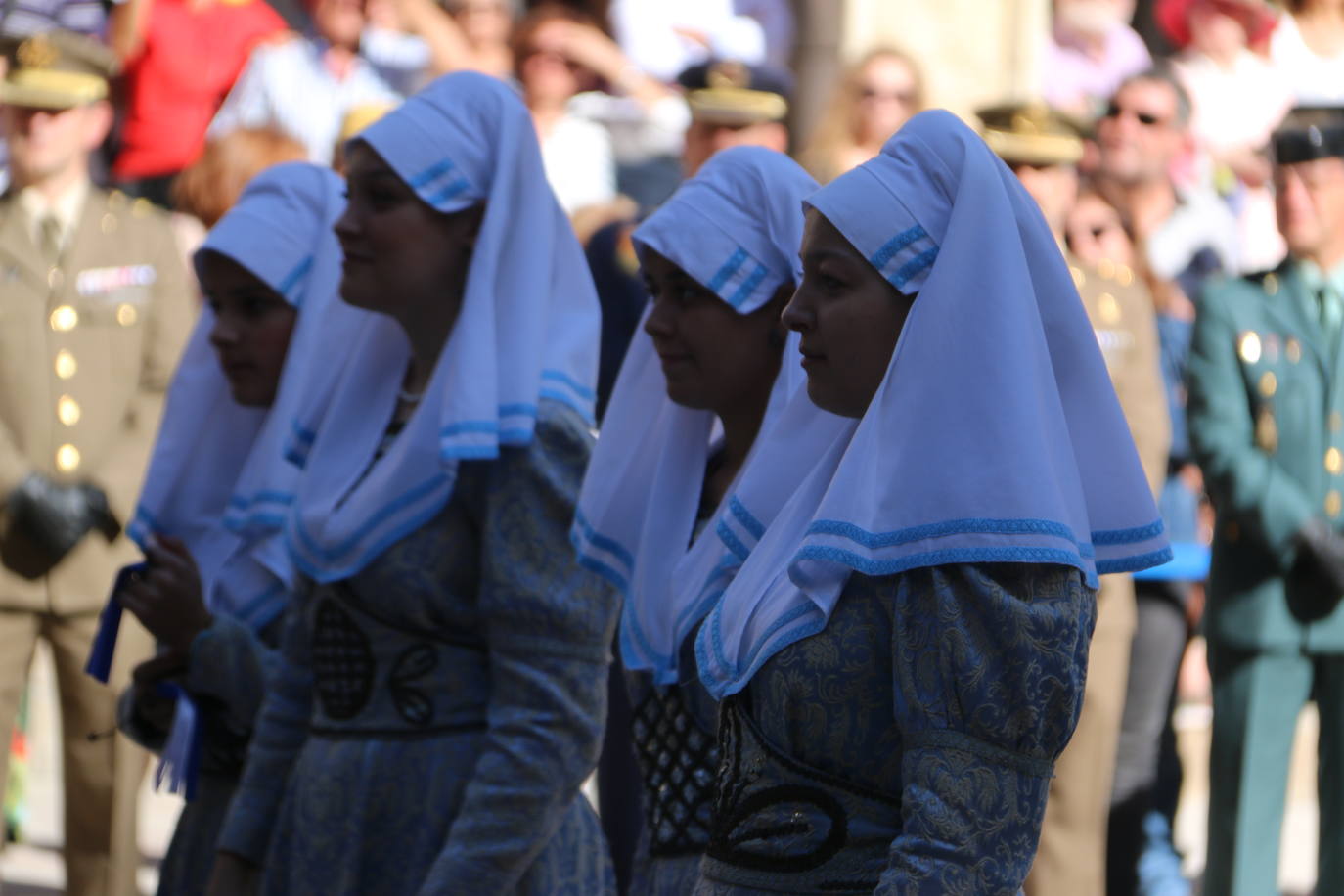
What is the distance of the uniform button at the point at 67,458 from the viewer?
6113mm

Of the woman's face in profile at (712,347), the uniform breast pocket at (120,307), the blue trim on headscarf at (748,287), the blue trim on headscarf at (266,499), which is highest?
the blue trim on headscarf at (748,287)

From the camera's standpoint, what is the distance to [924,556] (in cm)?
228

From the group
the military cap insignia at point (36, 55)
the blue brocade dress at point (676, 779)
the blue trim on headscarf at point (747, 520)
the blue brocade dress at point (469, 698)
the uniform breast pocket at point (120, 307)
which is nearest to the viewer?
the blue trim on headscarf at point (747, 520)

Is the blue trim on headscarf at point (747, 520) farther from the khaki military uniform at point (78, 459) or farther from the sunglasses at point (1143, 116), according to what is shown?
the sunglasses at point (1143, 116)

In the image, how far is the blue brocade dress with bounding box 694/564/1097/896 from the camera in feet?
7.25

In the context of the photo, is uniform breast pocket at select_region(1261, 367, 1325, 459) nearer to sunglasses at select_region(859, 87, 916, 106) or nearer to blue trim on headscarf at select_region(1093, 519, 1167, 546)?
sunglasses at select_region(859, 87, 916, 106)

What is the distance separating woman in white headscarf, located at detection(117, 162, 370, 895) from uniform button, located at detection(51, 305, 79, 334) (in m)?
1.92

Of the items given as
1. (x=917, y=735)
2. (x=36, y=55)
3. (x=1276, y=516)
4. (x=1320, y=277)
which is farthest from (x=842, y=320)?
(x=36, y=55)

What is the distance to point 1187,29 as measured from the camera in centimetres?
1065

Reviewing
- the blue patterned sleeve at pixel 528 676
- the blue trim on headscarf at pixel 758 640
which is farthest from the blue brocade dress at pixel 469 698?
the blue trim on headscarf at pixel 758 640

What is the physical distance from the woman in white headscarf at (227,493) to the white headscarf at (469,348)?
0.41 m

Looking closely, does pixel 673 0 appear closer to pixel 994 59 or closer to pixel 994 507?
pixel 994 59

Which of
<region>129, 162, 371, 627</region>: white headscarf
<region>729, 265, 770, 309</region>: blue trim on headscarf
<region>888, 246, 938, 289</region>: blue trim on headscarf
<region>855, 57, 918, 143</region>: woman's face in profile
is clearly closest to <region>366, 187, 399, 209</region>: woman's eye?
<region>129, 162, 371, 627</region>: white headscarf

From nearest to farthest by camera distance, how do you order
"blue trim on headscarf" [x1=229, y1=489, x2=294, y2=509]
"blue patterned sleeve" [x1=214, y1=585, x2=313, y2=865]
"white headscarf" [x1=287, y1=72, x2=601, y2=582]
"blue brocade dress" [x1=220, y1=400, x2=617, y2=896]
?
"blue brocade dress" [x1=220, y1=400, x2=617, y2=896]
"white headscarf" [x1=287, y1=72, x2=601, y2=582]
"blue patterned sleeve" [x1=214, y1=585, x2=313, y2=865]
"blue trim on headscarf" [x1=229, y1=489, x2=294, y2=509]
